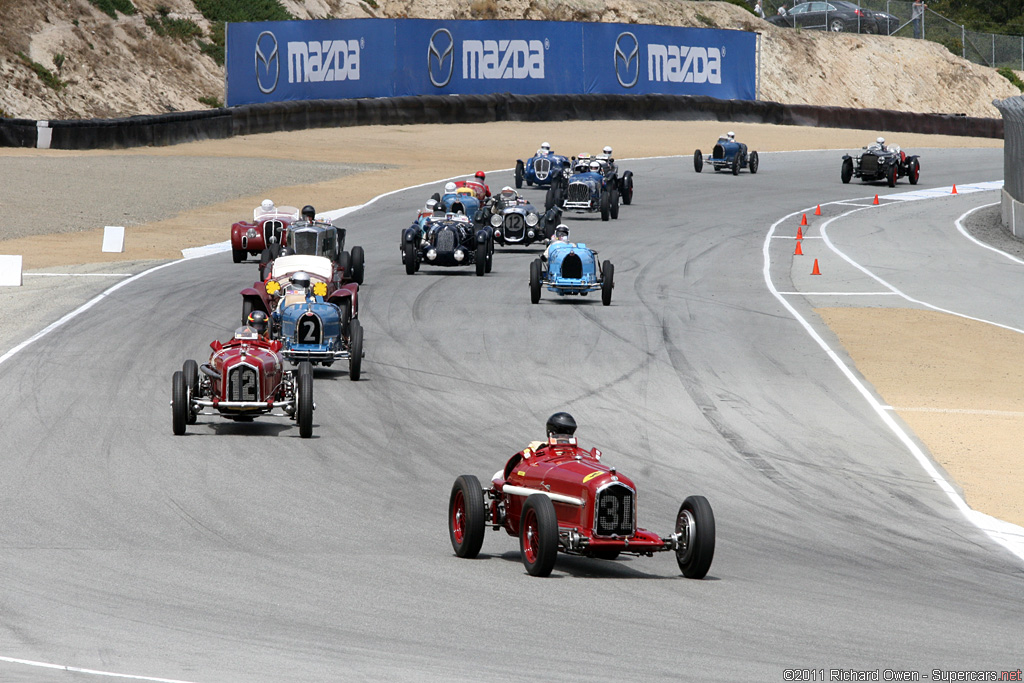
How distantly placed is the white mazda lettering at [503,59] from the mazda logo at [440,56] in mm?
668

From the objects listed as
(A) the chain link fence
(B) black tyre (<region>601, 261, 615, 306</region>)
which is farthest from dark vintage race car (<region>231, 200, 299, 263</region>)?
(A) the chain link fence

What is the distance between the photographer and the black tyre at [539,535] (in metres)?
11.1

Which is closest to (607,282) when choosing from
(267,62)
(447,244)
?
(447,244)

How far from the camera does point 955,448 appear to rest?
58.7ft

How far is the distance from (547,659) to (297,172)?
4066 cm

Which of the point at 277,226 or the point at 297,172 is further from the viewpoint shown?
the point at 297,172

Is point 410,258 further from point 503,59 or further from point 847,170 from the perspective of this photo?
point 503,59

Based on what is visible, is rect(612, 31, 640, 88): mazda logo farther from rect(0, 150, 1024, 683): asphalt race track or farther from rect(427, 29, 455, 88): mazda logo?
rect(0, 150, 1024, 683): asphalt race track

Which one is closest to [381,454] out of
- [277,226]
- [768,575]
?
[768,575]

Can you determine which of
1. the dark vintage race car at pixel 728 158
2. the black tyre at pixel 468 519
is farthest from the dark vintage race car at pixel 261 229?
the dark vintage race car at pixel 728 158

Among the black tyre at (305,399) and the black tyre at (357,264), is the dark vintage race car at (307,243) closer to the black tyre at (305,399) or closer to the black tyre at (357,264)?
the black tyre at (357,264)

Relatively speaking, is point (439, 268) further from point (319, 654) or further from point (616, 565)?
point (319, 654)

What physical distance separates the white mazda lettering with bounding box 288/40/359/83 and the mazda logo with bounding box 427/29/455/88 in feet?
12.6

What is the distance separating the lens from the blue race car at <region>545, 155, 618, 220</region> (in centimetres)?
4059
